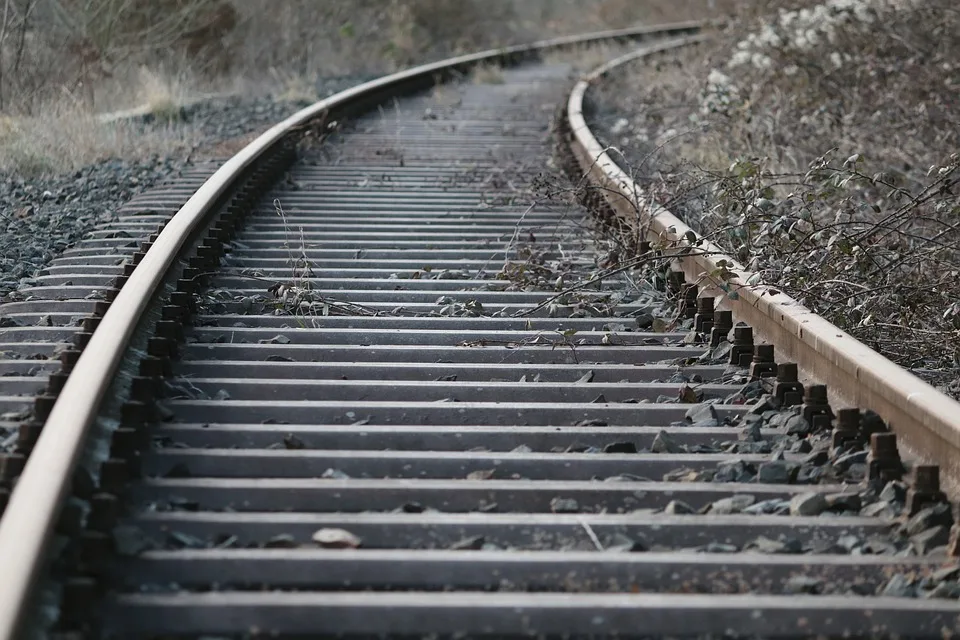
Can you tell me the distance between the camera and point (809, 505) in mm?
2906

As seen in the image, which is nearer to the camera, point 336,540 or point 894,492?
point 336,540

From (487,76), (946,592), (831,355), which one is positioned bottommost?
(946,592)

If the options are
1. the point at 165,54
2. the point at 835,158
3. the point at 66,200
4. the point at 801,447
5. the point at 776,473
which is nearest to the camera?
the point at 776,473

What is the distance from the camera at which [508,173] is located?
25.4 feet

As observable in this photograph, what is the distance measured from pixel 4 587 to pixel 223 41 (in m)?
14.5

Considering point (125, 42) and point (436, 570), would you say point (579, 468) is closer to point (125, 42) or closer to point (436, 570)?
point (436, 570)

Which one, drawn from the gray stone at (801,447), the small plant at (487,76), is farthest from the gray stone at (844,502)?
the small plant at (487,76)

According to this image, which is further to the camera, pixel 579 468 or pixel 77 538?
pixel 579 468

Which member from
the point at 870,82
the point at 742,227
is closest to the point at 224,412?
the point at 742,227

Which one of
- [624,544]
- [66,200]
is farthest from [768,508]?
[66,200]

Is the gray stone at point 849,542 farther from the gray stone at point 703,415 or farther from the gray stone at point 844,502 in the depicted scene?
the gray stone at point 703,415

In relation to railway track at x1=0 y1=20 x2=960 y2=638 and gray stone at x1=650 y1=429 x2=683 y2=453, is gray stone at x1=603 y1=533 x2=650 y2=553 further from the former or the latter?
gray stone at x1=650 y1=429 x2=683 y2=453

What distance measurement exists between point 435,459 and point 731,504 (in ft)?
2.62

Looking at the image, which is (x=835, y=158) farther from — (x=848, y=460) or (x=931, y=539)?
(x=931, y=539)
